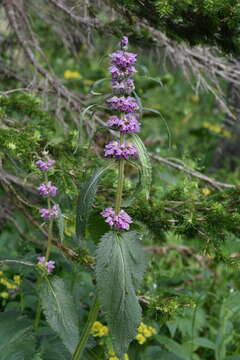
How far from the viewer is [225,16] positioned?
2.23m

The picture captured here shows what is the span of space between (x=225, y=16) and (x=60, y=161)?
1.00 m

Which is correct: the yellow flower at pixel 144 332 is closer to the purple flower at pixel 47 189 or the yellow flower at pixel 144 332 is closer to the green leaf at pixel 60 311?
the green leaf at pixel 60 311

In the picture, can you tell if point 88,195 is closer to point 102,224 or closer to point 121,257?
point 121,257

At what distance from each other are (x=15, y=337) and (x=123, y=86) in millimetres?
1127

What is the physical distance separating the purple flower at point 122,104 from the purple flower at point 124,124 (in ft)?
0.09

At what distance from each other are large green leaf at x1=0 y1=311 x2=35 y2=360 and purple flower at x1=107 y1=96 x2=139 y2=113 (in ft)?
3.37

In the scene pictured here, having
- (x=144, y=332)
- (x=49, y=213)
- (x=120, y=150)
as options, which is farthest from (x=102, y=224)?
(x=144, y=332)

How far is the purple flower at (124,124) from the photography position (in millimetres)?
1780

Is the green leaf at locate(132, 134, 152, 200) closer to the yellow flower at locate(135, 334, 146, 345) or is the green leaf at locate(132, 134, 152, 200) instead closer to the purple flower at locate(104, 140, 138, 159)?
the purple flower at locate(104, 140, 138, 159)

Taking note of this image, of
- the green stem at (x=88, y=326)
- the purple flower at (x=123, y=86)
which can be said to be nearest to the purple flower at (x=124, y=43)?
the purple flower at (x=123, y=86)

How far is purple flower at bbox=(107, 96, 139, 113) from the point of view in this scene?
69.8 inches

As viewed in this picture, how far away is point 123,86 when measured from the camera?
1.78m

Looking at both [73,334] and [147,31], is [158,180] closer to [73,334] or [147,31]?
[147,31]

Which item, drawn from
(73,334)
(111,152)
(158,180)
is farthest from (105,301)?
(158,180)
